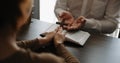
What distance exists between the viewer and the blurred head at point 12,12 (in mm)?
520

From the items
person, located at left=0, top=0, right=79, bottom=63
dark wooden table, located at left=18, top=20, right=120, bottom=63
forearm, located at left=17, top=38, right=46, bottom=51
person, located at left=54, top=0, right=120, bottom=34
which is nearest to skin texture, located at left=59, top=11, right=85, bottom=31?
person, located at left=54, top=0, right=120, bottom=34

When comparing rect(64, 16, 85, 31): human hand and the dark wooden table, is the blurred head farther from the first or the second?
rect(64, 16, 85, 31): human hand

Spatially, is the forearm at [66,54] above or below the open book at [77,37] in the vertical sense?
below

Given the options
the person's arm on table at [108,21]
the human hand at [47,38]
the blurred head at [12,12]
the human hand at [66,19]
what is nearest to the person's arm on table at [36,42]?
the human hand at [47,38]

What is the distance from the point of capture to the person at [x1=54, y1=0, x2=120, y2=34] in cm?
164

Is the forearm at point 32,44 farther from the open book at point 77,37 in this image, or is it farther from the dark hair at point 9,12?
the dark hair at point 9,12

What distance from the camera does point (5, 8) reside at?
1.71 ft

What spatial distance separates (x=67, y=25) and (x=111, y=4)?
1.73ft

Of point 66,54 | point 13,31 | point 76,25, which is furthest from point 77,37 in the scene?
point 13,31

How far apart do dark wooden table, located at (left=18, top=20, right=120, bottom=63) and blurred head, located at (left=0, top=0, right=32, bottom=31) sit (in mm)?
624

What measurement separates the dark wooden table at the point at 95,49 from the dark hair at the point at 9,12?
2.12ft

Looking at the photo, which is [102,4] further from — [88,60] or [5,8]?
[5,8]

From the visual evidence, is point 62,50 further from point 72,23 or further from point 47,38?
point 72,23

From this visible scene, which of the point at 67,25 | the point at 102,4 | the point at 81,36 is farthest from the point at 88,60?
the point at 102,4
